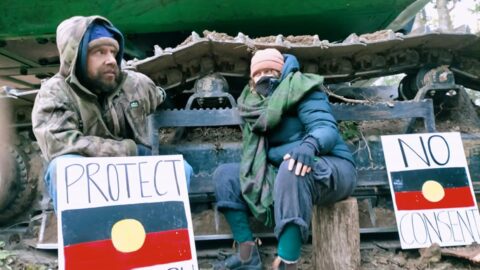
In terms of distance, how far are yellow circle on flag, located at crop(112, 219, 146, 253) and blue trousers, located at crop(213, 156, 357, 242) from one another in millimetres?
503

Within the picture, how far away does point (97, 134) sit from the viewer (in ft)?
7.79

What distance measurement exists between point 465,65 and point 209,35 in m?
1.90

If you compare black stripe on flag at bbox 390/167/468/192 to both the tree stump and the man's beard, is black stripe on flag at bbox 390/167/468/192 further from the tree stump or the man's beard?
the man's beard

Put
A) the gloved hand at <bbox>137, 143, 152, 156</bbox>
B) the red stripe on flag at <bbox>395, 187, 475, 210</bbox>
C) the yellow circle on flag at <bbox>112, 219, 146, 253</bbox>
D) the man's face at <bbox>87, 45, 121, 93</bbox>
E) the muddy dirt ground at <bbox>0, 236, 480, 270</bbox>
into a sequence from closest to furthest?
the yellow circle on flag at <bbox>112, 219, 146, 253</bbox>, the man's face at <bbox>87, 45, 121, 93</bbox>, the muddy dirt ground at <bbox>0, 236, 480, 270</bbox>, the gloved hand at <bbox>137, 143, 152, 156</bbox>, the red stripe on flag at <bbox>395, 187, 475, 210</bbox>

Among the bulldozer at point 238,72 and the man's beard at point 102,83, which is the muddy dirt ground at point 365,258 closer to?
the bulldozer at point 238,72

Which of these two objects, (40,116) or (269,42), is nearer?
(40,116)

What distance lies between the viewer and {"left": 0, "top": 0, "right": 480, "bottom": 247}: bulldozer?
9.53 ft

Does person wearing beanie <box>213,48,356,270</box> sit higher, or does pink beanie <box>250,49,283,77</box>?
pink beanie <box>250,49,283,77</box>

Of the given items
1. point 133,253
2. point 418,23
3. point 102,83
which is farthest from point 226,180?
point 418,23

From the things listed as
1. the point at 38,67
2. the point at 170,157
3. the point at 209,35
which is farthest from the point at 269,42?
the point at 38,67

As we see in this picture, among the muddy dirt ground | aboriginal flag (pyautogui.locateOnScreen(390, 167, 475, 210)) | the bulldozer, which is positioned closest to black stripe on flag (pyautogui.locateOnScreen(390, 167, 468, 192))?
aboriginal flag (pyautogui.locateOnScreen(390, 167, 475, 210))

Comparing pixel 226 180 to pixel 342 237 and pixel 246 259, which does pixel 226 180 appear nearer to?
pixel 246 259

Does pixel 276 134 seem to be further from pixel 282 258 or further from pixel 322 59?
pixel 322 59

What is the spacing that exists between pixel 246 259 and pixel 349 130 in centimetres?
133
